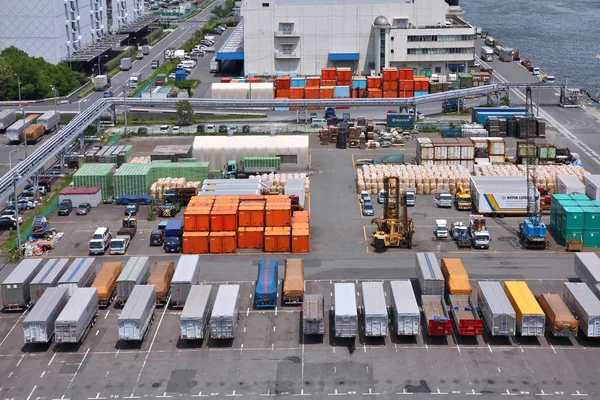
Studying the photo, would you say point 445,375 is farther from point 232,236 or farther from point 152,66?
point 152,66

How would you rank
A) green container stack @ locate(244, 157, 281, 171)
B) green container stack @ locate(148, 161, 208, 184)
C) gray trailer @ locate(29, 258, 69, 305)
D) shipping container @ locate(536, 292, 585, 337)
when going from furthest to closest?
green container stack @ locate(244, 157, 281, 171) → green container stack @ locate(148, 161, 208, 184) → gray trailer @ locate(29, 258, 69, 305) → shipping container @ locate(536, 292, 585, 337)

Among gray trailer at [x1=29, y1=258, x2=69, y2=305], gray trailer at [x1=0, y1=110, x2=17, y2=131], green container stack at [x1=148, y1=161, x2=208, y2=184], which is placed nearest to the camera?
gray trailer at [x1=29, y1=258, x2=69, y2=305]

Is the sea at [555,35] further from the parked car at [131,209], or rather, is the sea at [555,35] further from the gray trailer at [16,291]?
the gray trailer at [16,291]

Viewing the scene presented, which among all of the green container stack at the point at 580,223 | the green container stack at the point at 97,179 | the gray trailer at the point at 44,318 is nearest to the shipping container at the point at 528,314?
the green container stack at the point at 580,223

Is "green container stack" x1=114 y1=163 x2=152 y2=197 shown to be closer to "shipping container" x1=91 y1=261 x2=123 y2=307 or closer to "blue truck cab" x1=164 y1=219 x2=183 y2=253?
"blue truck cab" x1=164 y1=219 x2=183 y2=253

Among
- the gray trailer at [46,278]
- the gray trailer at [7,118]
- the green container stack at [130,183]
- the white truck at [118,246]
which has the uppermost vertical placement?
the gray trailer at [7,118]

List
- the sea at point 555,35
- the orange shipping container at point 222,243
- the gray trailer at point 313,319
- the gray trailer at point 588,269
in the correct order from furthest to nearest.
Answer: the sea at point 555,35 → the orange shipping container at point 222,243 → the gray trailer at point 588,269 → the gray trailer at point 313,319

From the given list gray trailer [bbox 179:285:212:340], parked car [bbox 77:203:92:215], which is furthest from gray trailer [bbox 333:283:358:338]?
parked car [bbox 77:203:92:215]
